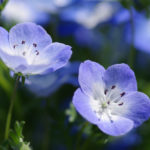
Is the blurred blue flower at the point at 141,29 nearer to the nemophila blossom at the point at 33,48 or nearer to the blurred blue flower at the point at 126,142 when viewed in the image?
the blurred blue flower at the point at 126,142

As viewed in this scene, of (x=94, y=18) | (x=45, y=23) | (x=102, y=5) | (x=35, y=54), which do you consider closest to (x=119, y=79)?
(x=35, y=54)

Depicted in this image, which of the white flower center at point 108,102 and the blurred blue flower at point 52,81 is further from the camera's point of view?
the blurred blue flower at point 52,81

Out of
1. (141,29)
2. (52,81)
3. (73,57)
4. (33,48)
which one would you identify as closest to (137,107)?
(33,48)

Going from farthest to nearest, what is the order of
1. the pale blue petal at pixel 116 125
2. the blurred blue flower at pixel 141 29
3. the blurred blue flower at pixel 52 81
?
the blurred blue flower at pixel 141 29, the blurred blue flower at pixel 52 81, the pale blue petal at pixel 116 125

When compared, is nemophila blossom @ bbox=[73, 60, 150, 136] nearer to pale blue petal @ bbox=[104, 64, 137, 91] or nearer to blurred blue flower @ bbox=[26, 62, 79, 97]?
pale blue petal @ bbox=[104, 64, 137, 91]

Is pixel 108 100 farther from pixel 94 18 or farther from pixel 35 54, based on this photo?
pixel 94 18

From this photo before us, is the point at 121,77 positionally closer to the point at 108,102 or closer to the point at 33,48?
the point at 108,102

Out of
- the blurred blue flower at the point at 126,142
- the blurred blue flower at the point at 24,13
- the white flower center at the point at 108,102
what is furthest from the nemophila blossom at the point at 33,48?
the blurred blue flower at the point at 24,13

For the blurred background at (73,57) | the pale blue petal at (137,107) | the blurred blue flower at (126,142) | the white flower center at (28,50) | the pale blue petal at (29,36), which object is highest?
the pale blue petal at (29,36)
